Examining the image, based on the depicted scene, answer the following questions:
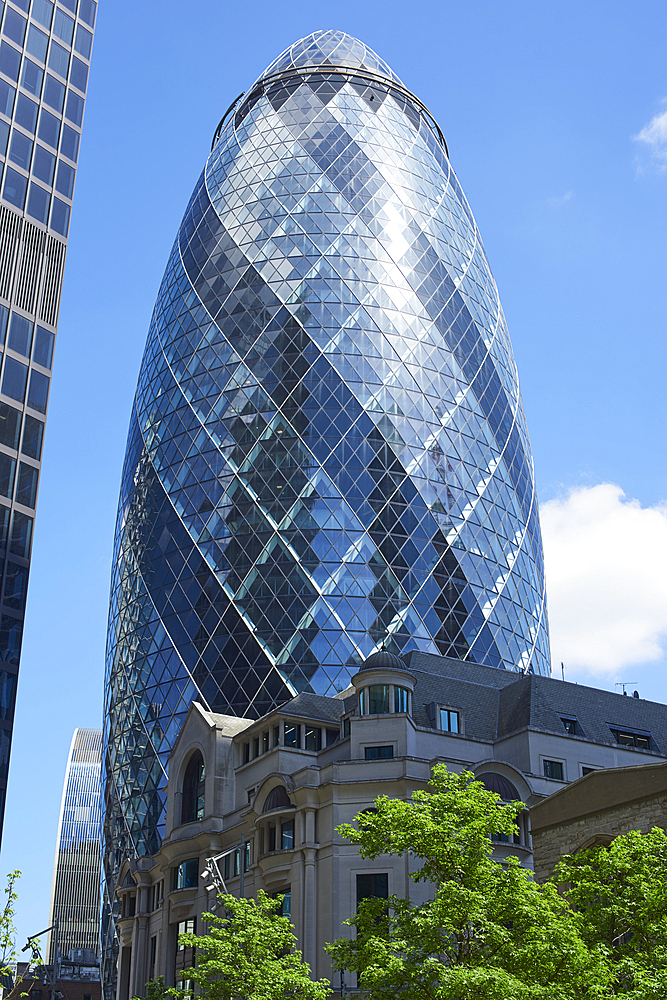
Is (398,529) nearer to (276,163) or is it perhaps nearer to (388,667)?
(388,667)

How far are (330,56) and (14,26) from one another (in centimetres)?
4744

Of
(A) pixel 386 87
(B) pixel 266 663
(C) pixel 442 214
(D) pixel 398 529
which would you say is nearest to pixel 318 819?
(B) pixel 266 663

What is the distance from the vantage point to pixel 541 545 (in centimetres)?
7575

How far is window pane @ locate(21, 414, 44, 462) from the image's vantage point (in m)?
39.4

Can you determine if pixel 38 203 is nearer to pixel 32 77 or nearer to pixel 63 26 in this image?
pixel 32 77

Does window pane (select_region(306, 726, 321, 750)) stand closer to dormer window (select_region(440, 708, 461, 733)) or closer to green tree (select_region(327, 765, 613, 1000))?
dormer window (select_region(440, 708, 461, 733))

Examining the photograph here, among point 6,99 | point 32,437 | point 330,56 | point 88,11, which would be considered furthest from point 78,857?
point 6,99

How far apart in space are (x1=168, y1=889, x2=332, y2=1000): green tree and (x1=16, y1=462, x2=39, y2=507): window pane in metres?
15.7

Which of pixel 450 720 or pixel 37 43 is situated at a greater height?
pixel 37 43

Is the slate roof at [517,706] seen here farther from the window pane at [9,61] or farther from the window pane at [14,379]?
the window pane at [9,61]

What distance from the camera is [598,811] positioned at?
1009 inches

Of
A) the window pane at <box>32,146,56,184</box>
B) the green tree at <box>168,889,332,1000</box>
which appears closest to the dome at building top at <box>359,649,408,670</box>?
the green tree at <box>168,889,332,1000</box>

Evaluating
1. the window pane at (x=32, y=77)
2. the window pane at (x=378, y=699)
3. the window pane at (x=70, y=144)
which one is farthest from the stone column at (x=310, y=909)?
the window pane at (x=32, y=77)

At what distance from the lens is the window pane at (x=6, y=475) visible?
3831cm
